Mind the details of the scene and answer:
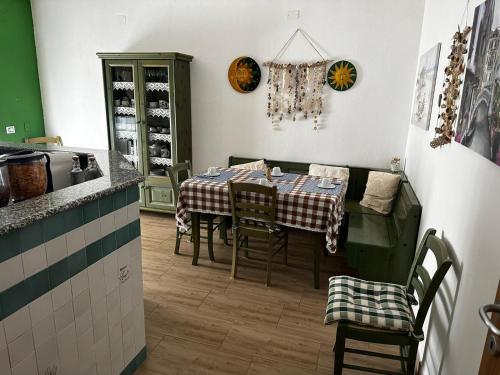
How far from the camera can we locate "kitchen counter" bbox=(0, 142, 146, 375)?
4.00 ft

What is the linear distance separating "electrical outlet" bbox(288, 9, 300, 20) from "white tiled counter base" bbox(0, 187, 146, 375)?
3020 mm

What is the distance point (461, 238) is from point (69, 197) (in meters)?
1.71

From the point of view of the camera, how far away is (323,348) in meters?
2.26

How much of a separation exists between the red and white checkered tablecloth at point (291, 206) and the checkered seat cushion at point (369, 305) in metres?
0.70

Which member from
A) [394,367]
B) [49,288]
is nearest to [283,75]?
[394,367]

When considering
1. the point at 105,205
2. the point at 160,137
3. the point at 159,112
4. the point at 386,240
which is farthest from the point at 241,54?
the point at 105,205

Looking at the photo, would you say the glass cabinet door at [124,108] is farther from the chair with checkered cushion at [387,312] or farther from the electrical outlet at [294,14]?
the chair with checkered cushion at [387,312]

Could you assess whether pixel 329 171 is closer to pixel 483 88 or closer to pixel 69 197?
pixel 483 88

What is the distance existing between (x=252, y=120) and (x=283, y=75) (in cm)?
64

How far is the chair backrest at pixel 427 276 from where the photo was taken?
1.54 m

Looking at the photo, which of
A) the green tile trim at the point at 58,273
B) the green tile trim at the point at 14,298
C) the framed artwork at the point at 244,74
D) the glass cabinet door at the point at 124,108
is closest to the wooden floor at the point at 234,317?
the green tile trim at the point at 58,273

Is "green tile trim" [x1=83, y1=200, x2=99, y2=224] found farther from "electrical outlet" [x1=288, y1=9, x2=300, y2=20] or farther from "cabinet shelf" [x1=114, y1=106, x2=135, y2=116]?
"electrical outlet" [x1=288, y1=9, x2=300, y2=20]

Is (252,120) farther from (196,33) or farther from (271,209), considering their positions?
(271,209)

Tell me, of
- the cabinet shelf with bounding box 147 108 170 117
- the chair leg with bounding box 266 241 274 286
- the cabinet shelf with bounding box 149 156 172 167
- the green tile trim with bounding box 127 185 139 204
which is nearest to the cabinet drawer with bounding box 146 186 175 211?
the cabinet shelf with bounding box 149 156 172 167
